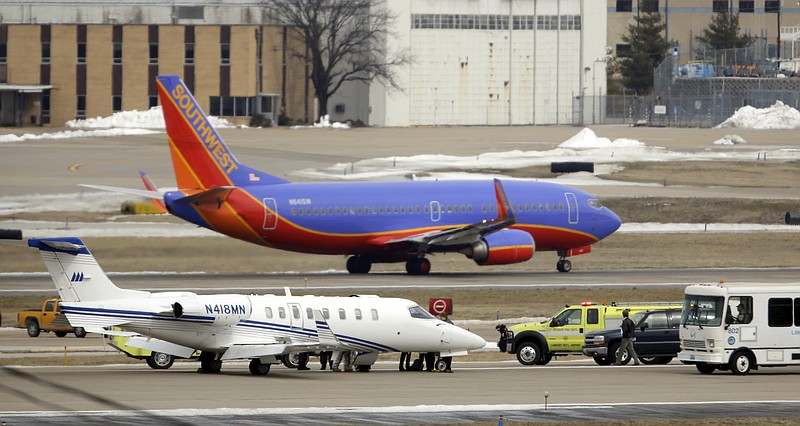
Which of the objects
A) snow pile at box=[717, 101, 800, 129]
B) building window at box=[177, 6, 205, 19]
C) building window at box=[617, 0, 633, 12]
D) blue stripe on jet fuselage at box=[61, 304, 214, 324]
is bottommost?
blue stripe on jet fuselage at box=[61, 304, 214, 324]

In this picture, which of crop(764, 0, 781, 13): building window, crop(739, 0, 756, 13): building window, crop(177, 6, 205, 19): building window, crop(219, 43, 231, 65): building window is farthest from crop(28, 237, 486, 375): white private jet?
crop(739, 0, 756, 13): building window

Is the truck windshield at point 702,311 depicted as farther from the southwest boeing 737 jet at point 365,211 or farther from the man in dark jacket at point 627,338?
the southwest boeing 737 jet at point 365,211

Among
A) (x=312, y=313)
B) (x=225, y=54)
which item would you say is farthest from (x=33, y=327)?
(x=225, y=54)

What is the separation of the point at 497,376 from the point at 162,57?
103980mm

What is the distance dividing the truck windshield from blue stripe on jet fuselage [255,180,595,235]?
26.8 meters

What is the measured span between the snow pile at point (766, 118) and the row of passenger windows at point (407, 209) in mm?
81590

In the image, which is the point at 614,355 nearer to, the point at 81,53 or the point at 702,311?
the point at 702,311

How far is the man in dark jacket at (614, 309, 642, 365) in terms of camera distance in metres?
44.6

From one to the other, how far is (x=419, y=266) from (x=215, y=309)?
95.3ft

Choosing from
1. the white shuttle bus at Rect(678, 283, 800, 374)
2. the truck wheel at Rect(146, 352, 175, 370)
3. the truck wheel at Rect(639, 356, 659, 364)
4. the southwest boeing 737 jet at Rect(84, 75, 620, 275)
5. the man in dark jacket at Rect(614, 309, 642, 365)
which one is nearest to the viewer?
the white shuttle bus at Rect(678, 283, 800, 374)

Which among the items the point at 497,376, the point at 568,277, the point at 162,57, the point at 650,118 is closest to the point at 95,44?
the point at 162,57

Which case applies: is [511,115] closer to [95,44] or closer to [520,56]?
[520,56]

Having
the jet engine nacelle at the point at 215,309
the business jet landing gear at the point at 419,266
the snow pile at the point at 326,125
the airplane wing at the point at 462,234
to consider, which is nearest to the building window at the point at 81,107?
the snow pile at the point at 326,125

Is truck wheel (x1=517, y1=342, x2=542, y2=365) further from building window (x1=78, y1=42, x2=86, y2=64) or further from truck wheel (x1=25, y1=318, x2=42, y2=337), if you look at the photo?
building window (x1=78, y1=42, x2=86, y2=64)
